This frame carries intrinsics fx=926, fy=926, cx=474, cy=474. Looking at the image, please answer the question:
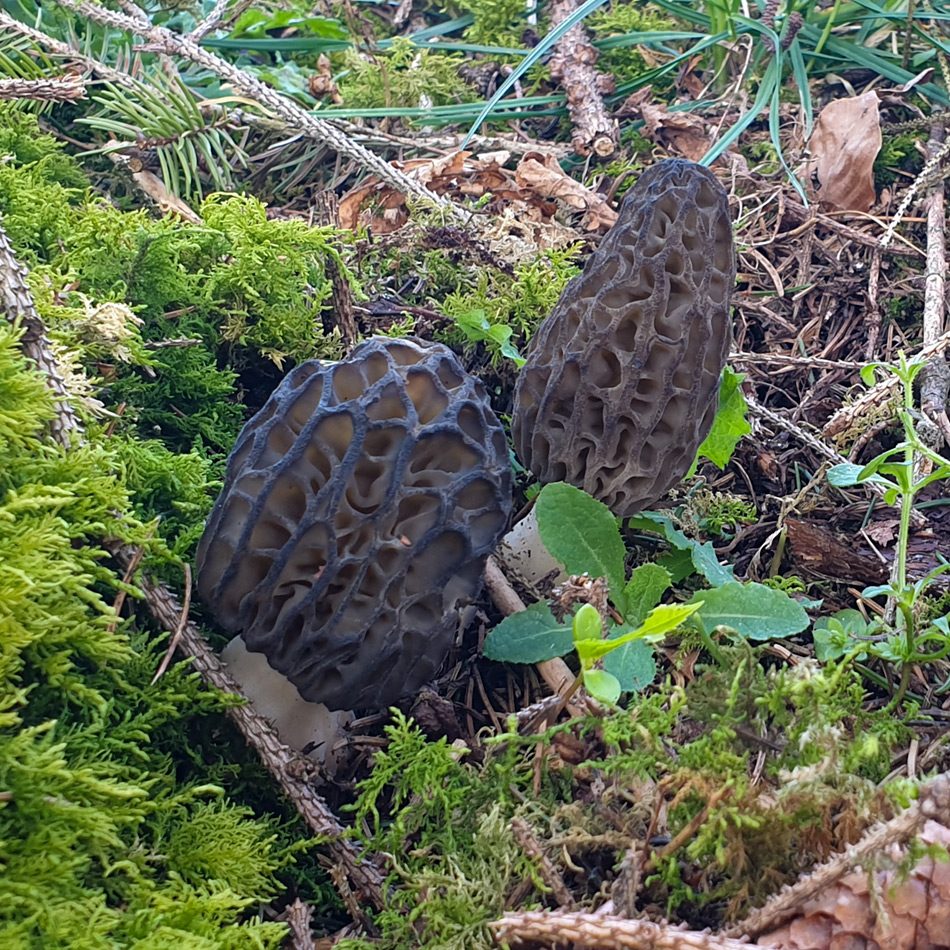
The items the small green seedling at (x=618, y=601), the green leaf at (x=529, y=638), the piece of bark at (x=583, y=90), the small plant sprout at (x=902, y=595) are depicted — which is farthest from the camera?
the piece of bark at (x=583, y=90)

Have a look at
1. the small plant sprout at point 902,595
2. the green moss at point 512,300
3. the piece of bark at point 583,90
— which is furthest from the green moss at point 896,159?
the small plant sprout at point 902,595

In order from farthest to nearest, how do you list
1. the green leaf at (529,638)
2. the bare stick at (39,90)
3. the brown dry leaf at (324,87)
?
1. the brown dry leaf at (324,87)
2. the bare stick at (39,90)
3. the green leaf at (529,638)

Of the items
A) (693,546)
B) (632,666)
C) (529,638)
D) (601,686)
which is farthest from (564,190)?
(601,686)

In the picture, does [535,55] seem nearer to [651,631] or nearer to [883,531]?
[883,531]

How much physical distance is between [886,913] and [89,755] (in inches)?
50.3

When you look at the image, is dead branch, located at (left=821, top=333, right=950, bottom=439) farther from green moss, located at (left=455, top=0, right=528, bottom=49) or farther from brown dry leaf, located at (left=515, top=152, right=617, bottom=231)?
green moss, located at (left=455, top=0, right=528, bottom=49)

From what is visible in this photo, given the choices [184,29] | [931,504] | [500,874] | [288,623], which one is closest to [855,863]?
[500,874]

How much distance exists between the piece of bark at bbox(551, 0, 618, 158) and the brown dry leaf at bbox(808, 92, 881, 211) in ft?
2.61

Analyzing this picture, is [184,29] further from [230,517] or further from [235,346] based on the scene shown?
[230,517]

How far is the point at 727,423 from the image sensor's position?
261 centimetres

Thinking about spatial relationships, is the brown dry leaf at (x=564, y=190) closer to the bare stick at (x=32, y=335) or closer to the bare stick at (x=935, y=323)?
the bare stick at (x=935, y=323)

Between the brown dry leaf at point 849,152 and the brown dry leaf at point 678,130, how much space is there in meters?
0.44

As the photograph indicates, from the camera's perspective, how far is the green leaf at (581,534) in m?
2.23

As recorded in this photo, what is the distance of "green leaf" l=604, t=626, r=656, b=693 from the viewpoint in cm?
187
